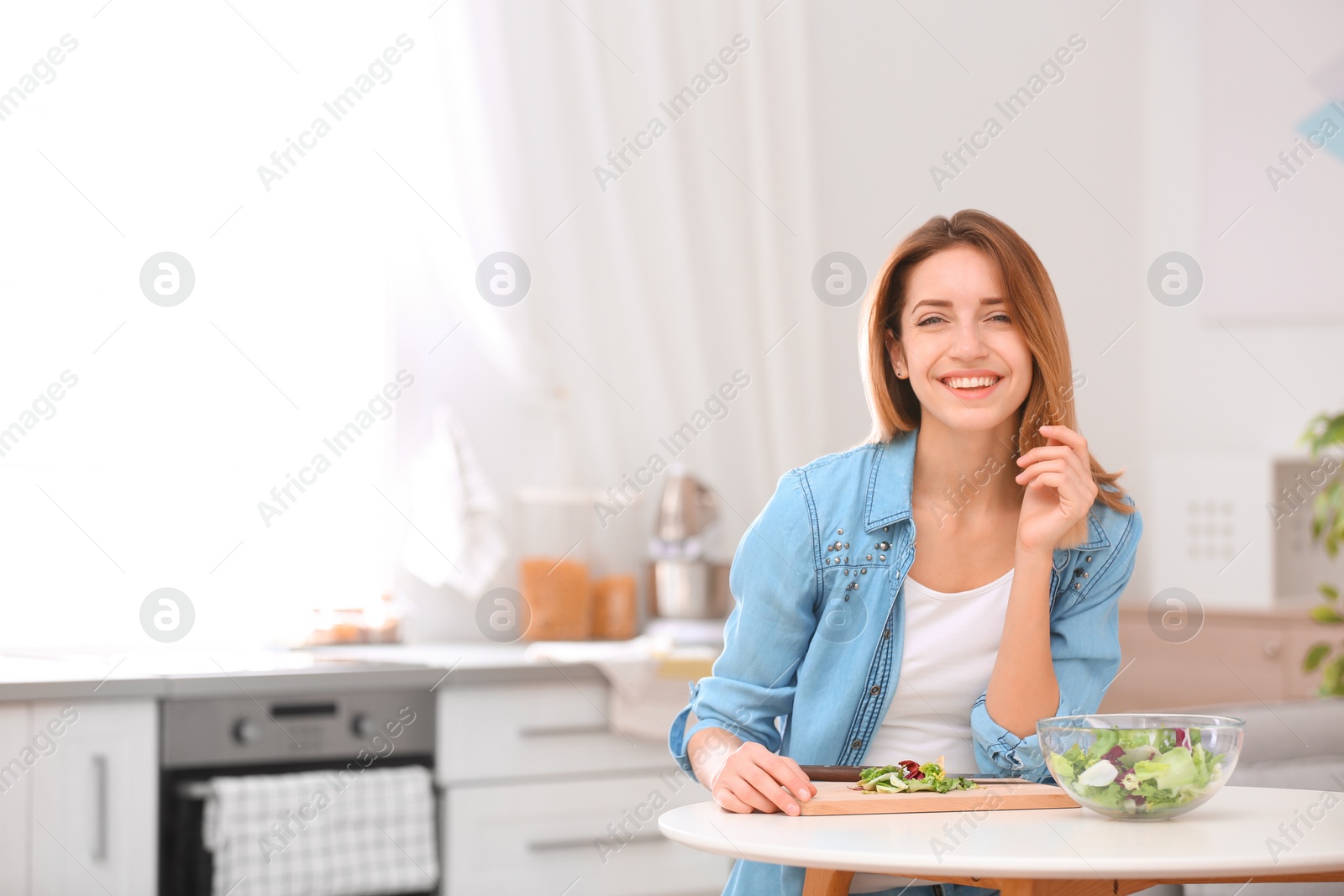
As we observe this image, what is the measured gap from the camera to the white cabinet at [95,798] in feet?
7.11

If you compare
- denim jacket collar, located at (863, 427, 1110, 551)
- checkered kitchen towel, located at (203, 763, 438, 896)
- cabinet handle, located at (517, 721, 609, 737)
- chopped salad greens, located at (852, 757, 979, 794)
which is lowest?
checkered kitchen towel, located at (203, 763, 438, 896)

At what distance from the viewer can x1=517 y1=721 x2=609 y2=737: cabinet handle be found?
261 cm

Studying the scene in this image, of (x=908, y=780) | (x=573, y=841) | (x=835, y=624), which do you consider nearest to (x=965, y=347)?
(x=835, y=624)

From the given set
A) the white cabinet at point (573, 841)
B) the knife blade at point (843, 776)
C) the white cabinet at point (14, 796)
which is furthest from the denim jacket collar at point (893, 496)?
the white cabinet at point (14, 796)

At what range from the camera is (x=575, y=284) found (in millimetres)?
3105

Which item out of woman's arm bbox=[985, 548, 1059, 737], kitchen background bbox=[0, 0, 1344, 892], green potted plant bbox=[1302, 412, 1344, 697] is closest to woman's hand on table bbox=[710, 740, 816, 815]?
woman's arm bbox=[985, 548, 1059, 737]

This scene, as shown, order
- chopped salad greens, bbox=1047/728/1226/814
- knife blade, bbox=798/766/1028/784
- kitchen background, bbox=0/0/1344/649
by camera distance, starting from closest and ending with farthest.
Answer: chopped salad greens, bbox=1047/728/1226/814 < knife blade, bbox=798/766/1028/784 < kitchen background, bbox=0/0/1344/649

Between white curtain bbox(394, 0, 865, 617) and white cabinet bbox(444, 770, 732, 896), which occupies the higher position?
white curtain bbox(394, 0, 865, 617)

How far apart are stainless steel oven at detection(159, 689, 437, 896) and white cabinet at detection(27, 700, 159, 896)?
0.12 ft

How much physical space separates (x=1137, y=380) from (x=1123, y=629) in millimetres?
753

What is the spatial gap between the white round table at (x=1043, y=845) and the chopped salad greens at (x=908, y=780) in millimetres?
50

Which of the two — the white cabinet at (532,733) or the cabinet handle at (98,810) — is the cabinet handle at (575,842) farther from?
the cabinet handle at (98,810)

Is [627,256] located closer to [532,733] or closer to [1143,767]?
[532,733]

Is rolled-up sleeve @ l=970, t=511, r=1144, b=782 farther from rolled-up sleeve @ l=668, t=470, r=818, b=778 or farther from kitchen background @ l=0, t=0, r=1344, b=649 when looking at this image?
kitchen background @ l=0, t=0, r=1344, b=649
